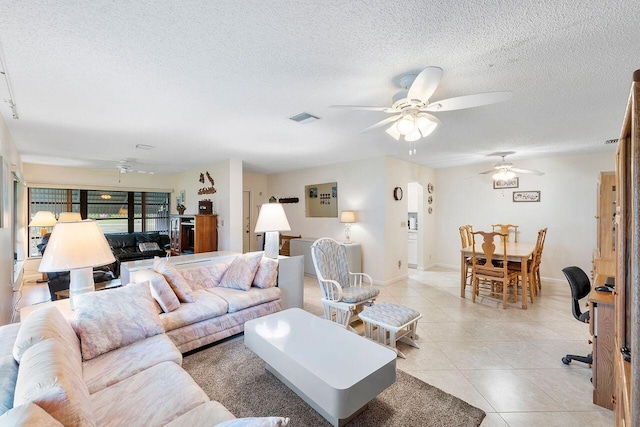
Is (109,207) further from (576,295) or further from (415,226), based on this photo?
(576,295)

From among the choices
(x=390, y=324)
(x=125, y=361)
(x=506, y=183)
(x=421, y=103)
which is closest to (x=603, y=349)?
(x=390, y=324)

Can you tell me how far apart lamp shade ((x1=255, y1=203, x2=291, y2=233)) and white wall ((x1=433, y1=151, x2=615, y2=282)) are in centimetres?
469

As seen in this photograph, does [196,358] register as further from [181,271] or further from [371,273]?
[371,273]

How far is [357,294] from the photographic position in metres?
3.12

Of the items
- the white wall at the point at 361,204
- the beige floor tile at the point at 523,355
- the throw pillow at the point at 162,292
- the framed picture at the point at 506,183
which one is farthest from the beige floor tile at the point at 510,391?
the framed picture at the point at 506,183

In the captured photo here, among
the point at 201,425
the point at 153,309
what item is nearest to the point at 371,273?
the point at 153,309

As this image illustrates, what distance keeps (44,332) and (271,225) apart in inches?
96.2

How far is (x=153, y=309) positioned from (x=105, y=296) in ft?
1.13

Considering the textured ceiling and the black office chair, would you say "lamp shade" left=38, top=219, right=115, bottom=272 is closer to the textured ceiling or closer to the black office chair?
the textured ceiling

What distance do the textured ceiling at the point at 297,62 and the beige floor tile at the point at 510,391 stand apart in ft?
7.91

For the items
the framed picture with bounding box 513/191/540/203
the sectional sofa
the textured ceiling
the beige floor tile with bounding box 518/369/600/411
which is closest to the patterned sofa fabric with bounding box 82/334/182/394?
the sectional sofa

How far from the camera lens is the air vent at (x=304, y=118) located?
115 inches

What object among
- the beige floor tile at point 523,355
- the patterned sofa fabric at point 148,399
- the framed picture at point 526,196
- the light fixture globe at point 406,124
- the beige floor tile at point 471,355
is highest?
the light fixture globe at point 406,124

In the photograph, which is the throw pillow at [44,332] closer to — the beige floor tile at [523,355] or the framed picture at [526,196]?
the beige floor tile at [523,355]
